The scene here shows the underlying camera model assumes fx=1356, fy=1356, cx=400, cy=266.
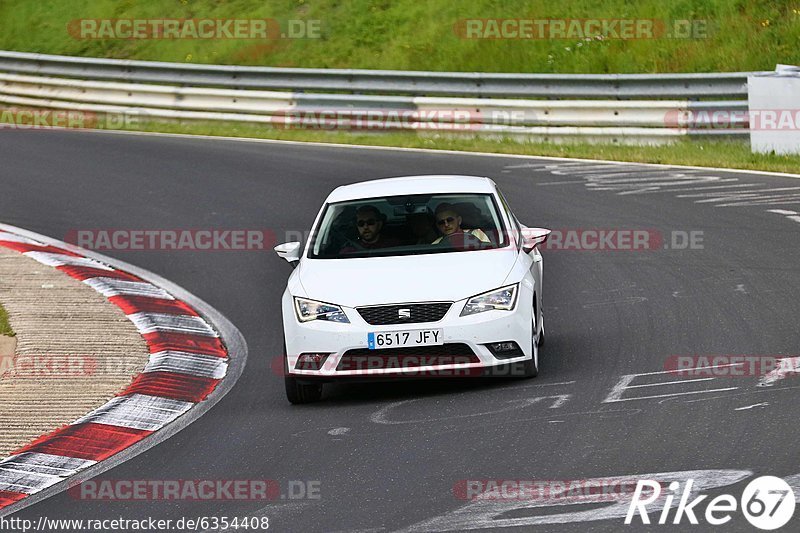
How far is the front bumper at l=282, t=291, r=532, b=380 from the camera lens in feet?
28.7

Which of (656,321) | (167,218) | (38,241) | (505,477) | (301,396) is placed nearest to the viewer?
(505,477)

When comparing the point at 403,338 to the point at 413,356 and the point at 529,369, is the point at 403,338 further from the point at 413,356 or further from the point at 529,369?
the point at 529,369

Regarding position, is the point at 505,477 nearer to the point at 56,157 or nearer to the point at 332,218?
the point at 332,218

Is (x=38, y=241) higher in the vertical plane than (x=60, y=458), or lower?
higher

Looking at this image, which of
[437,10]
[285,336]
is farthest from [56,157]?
[285,336]

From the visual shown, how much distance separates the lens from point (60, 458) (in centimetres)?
793

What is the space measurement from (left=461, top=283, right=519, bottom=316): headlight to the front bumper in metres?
0.04

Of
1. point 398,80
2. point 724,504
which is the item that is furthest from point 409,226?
point 398,80

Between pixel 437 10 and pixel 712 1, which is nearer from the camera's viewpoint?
pixel 712 1

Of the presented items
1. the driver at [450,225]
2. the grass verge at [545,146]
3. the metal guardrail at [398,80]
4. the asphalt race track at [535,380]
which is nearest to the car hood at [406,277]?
the driver at [450,225]

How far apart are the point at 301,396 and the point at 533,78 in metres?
13.6

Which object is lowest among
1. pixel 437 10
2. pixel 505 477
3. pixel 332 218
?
pixel 505 477

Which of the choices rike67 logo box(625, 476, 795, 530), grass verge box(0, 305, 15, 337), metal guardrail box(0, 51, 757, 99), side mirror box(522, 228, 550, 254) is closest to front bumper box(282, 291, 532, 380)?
side mirror box(522, 228, 550, 254)

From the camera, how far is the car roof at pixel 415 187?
10117mm
